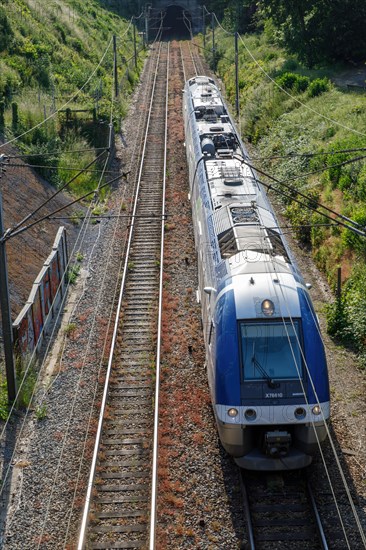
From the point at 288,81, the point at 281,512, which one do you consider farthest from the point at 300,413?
the point at 288,81

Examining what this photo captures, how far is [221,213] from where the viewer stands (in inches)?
638

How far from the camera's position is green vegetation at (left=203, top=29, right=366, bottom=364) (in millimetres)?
19109

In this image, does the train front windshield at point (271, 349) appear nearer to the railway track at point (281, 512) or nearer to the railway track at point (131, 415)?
the railway track at point (281, 512)

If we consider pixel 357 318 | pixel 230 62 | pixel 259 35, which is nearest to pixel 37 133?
pixel 357 318

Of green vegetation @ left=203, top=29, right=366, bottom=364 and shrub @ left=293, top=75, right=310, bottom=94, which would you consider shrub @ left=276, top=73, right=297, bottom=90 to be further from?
shrub @ left=293, top=75, right=310, bottom=94

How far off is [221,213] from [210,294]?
2.82 metres

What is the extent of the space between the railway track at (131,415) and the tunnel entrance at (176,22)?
6310 centimetres

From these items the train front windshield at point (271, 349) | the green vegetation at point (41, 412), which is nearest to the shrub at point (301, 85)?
the train front windshield at point (271, 349)

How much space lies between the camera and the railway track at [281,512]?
1098 centimetres

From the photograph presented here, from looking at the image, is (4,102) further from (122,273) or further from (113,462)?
(113,462)

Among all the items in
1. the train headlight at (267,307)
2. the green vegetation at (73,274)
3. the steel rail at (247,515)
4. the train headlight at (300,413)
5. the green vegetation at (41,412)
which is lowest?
the green vegetation at (73,274)

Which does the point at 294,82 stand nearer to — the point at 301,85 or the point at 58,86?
the point at 301,85

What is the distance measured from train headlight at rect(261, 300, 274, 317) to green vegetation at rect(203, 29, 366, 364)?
229 cm

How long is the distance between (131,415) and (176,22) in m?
81.3
